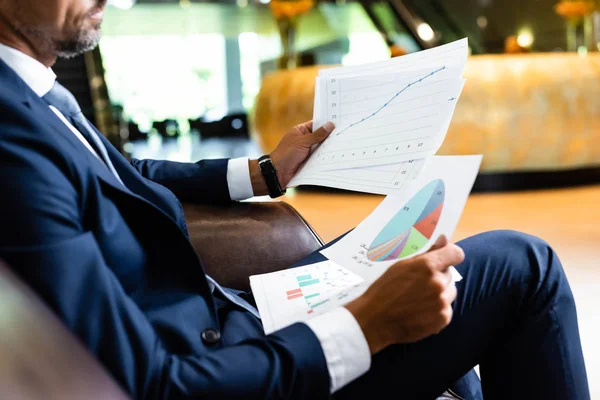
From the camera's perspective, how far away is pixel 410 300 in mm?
743

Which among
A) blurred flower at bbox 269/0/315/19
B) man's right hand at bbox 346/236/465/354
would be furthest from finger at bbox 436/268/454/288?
blurred flower at bbox 269/0/315/19

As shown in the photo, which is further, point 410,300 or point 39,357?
point 410,300

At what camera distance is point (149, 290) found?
34.5 inches

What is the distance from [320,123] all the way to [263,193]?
214 mm

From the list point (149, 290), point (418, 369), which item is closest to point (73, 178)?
point (149, 290)

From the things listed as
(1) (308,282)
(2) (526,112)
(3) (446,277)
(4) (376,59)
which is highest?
(3) (446,277)

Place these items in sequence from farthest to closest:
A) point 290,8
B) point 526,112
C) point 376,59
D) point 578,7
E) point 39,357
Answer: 1. point 290,8
2. point 578,7
3. point 376,59
4. point 526,112
5. point 39,357

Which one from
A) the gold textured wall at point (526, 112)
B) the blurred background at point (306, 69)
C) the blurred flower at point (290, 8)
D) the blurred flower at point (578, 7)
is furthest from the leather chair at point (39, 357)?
the blurred flower at point (578, 7)

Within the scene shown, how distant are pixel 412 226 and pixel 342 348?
7.8 inches

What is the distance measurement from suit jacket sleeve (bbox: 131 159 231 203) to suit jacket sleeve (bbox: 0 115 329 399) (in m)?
0.61

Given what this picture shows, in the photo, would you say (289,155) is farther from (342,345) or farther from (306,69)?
(306,69)

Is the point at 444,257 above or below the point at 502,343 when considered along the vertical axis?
above

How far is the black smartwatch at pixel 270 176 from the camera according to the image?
1.38 metres

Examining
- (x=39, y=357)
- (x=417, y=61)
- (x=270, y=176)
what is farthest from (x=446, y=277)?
(x=270, y=176)
